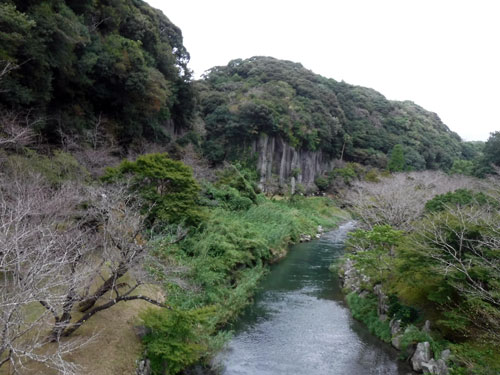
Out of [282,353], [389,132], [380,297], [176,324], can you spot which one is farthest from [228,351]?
[389,132]

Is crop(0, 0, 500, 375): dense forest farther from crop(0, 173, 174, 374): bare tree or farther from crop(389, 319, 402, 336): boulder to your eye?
crop(389, 319, 402, 336): boulder

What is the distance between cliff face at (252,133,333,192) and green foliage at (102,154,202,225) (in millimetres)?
23131

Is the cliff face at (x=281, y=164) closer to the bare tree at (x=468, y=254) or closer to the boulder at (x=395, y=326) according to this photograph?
the boulder at (x=395, y=326)

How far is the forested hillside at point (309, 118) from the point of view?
3903 centimetres

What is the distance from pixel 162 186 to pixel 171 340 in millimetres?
8954

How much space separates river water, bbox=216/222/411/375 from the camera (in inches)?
377

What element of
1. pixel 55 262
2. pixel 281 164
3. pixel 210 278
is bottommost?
pixel 210 278

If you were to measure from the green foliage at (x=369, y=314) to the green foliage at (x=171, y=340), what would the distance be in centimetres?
639

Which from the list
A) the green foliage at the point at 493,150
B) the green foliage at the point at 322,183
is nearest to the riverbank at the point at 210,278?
the green foliage at the point at 322,183

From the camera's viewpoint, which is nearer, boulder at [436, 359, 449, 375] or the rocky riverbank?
boulder at [436, 359, 449, 375]

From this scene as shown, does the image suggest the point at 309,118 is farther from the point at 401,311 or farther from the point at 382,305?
the point at 401,311

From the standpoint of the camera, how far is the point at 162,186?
1596cm

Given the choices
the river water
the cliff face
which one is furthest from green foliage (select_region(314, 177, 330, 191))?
the river water

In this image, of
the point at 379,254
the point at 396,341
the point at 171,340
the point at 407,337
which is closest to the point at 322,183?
the point at 379,254
